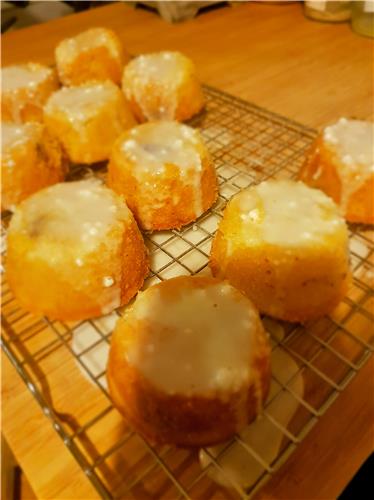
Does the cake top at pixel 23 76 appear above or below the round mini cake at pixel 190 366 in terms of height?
above

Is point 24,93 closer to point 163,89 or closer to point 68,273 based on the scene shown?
point 163,89

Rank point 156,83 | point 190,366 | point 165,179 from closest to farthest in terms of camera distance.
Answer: point 190,366 < point 165,179 < point 156,83

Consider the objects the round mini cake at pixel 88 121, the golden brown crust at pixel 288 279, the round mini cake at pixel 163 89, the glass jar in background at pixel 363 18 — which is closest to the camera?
the golden brown crust at pixel 288 279

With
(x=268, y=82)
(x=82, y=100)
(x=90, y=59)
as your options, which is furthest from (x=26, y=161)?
(x=268, y=82)

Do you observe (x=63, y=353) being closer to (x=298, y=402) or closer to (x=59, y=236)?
(x=59, y=236)

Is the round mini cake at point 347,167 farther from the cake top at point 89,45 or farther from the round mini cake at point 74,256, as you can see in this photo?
the cake top at point 89,45

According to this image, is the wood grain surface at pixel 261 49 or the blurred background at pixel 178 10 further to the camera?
the blurred background at pixel 178 10

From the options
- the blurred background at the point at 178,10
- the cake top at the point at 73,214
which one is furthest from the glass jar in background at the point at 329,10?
the cake top at the point at 73,214
